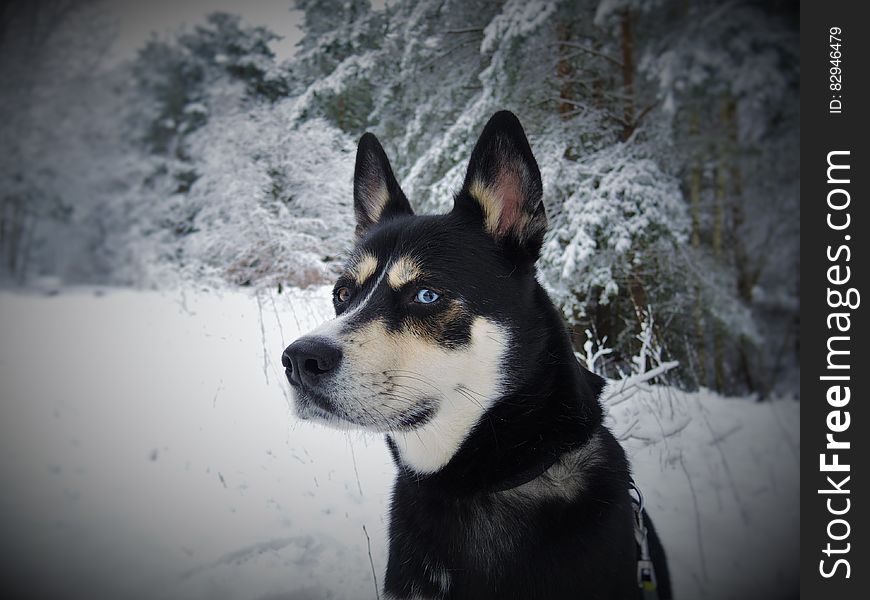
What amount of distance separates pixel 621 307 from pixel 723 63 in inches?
74.9

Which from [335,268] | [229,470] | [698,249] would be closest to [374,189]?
[335,268]

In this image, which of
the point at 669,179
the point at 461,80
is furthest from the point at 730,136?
the point at 461,80

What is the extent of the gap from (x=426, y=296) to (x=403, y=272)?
140 millimetres

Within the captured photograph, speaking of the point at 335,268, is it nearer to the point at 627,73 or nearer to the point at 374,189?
the point at 374,189

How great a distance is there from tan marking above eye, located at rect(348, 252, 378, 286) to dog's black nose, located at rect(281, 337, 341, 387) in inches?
20.0

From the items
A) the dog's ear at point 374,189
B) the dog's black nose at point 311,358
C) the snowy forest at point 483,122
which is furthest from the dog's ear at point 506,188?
the snowy forest at point 483,122

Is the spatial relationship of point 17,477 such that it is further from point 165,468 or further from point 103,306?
point 103,306

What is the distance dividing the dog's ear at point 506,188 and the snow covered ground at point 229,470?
4.07 ft

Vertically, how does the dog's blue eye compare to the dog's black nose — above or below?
above

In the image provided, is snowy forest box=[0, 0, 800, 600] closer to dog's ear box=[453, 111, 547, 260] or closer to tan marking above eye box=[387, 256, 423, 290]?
tan marking above eye box=[387, 256, 423, 290]


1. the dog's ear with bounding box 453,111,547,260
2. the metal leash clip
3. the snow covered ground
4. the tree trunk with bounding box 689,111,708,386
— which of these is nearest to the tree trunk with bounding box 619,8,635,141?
the tree trunk with bounding box 689,111,708,386

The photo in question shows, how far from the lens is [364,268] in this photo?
1.92 metres

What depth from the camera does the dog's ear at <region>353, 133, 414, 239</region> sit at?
2172 mm

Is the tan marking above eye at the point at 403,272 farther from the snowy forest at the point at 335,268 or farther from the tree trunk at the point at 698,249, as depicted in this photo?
the tree trunk at the point at 698,249
